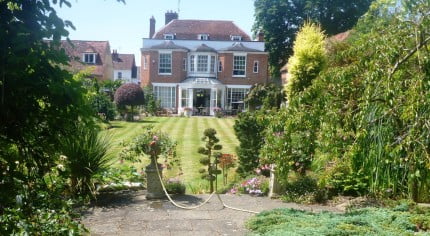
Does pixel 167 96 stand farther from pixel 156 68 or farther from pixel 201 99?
Answer: pixel 201 99

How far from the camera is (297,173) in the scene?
8.62 meters

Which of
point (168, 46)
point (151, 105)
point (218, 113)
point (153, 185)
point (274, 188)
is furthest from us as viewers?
point (168, 46)

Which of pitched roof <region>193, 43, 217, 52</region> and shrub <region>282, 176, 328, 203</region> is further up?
pitched roof <region>193, 43, 217, 52</region>

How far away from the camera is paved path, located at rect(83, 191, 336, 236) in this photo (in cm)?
560

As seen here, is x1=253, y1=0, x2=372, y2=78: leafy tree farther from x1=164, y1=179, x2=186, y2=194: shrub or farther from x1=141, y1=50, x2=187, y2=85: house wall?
x1=164, y1=179, x2=186, y2=194: shrub

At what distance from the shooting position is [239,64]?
129 feet

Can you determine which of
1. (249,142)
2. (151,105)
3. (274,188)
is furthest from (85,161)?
(151,105)

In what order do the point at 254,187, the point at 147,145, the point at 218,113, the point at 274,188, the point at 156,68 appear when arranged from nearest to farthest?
the point at 274,188 → the point at 147,145 → the point at 254,187 → the point at 218,113 → the point at 156,68

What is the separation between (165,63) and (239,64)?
22.4 ft

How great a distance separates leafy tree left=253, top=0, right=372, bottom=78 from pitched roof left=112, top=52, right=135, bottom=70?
27.5 m

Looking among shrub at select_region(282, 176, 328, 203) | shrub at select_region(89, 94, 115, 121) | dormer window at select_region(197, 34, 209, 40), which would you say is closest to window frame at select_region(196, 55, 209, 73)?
dormer window at select_region(197, 34, 209, 40)

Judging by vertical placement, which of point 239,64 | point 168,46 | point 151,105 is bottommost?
point 151,105

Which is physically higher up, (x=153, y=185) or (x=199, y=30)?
(x=199, y=30)

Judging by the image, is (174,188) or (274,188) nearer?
(174,188)
